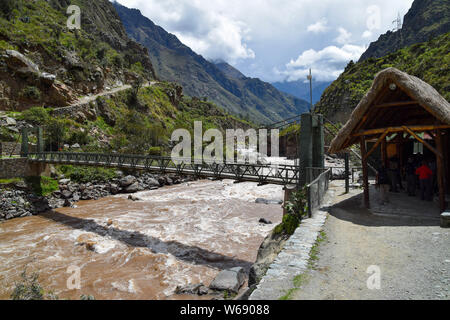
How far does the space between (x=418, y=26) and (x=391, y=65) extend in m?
59.4

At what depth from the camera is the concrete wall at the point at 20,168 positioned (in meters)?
17.4

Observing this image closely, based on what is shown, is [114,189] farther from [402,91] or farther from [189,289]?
[402,91]

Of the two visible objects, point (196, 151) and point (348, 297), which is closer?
point (348, 297)

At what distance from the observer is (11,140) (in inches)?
893

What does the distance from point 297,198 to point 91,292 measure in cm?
672

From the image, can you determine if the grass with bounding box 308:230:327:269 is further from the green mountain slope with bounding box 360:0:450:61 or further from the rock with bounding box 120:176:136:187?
the green mountain slope with bounding box 360:0:450:61

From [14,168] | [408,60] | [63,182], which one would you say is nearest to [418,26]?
[408,60]

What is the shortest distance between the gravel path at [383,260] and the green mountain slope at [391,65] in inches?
1202

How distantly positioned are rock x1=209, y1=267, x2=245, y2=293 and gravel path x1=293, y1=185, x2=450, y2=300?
9.49 ft

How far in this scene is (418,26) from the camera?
87.9 m

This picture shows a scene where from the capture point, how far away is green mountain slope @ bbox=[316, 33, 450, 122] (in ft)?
108

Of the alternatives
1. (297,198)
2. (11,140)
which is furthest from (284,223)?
(11,140)

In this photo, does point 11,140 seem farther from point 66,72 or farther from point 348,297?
point 348,297
